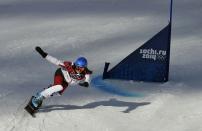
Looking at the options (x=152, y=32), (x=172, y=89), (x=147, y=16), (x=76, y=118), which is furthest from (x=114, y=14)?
(x=76, y=118)

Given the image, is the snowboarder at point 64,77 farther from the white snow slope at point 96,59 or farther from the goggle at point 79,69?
the white snow slope at point 96,59

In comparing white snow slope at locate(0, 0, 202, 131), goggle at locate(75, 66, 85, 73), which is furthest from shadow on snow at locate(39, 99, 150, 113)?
goggle at locate(75, 66, 85, 73)

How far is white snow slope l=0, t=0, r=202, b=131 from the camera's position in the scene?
420 inches

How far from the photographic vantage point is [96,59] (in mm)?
14891

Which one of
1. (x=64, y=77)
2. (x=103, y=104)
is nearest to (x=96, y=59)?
(x=103, y=104)

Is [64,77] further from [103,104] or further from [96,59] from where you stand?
[96,59]

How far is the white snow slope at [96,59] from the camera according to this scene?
10656 mm

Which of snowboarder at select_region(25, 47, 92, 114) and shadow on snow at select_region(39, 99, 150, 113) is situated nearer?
snowboarder at select_region(25, 47, 92, 114)

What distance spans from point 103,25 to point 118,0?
10.7 ft

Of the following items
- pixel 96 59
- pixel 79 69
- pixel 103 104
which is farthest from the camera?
pixel 96 59

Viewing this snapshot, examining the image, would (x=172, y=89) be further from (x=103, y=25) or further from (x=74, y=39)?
(x=103, y=25)

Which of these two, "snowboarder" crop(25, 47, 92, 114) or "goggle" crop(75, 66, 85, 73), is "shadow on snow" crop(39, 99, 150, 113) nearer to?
"snowboarder" crop(25, 47, 92, 114)

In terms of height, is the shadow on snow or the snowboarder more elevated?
the snowboarder

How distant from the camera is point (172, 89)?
12.4 m
